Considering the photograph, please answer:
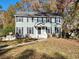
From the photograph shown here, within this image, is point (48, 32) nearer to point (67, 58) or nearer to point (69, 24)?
point (69, 24)

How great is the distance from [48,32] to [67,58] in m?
31.2

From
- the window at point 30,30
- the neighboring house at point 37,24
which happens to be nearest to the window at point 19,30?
the neighboring house at point 37,24

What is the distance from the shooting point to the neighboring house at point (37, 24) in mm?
44094

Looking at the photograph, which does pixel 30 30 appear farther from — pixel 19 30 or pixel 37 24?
pixel 19 30

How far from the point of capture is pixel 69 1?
34.5m

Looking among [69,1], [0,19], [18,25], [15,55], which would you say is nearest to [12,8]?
[0,19]

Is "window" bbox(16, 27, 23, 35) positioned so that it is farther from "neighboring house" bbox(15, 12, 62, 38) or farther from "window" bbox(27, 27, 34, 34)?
"window" bbox(27, 27, 34, 34)

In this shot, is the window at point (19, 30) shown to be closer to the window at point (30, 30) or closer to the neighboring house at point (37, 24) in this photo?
the neighboring house at point (37, 24)

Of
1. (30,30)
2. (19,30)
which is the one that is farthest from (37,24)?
(19,30)

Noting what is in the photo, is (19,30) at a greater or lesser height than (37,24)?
lesser

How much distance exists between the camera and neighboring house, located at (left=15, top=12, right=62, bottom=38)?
44.1 m

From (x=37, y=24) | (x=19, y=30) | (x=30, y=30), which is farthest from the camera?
(x=30, y=30)

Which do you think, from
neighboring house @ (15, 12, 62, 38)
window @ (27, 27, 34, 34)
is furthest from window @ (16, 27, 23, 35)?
window @ (27, 27, 34, 34)

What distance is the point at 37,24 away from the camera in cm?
4391
